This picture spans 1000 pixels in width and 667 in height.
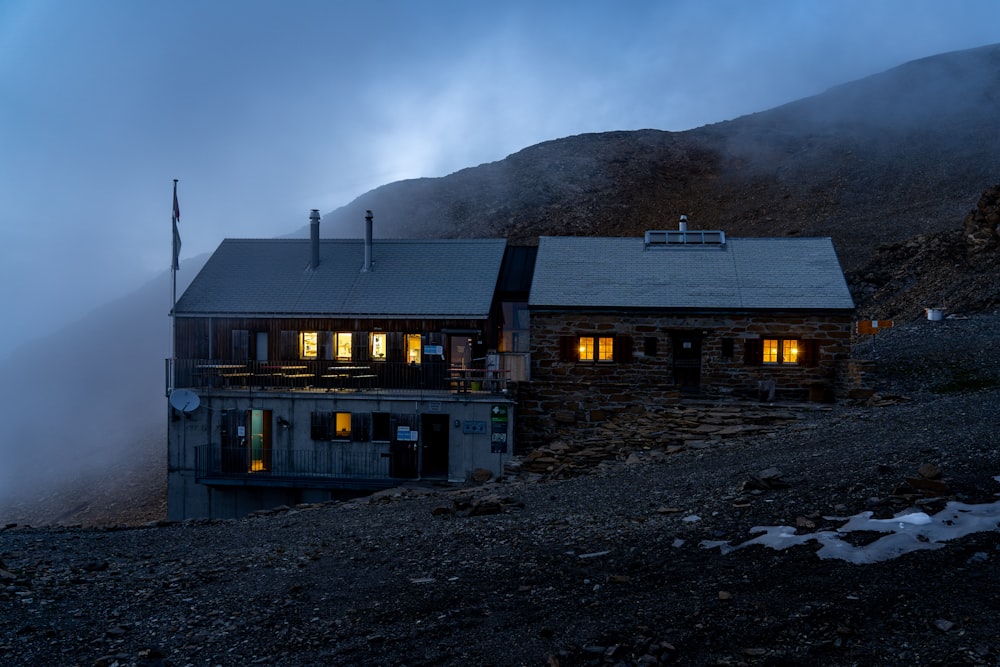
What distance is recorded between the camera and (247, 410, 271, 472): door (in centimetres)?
2731

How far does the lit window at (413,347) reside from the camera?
29031mm

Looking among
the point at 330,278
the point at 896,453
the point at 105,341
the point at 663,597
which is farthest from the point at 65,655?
the point at 105,341

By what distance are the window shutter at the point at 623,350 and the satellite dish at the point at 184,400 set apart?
45.9 feet

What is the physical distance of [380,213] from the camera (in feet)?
372

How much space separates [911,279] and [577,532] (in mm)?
48427

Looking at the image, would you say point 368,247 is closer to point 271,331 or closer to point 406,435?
point 271,331

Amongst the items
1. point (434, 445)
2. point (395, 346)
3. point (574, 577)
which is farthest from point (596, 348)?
point (574, 577)

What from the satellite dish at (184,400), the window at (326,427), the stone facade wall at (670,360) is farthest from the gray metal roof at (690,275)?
the satellite dish at (184,400)

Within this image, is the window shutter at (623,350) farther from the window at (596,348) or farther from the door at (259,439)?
the door at (259,439)

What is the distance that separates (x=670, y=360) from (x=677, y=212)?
80153 millimetres

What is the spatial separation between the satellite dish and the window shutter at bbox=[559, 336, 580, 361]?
40.0 ft

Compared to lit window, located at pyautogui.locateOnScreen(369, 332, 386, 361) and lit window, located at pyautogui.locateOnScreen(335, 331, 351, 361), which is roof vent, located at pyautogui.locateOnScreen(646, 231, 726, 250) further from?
lit window, located at pyautogui.locateOnScreen(335, 331, 351, 361)

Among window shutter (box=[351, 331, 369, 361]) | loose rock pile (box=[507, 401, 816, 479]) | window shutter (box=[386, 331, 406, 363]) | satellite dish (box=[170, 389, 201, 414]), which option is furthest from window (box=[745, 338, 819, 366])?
satellite dish (box=[170, 389, 201, 414])

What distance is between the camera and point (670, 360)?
2820cm
